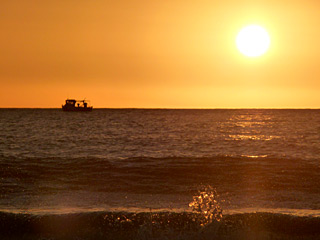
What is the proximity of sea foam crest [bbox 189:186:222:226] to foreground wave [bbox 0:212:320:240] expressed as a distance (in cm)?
24

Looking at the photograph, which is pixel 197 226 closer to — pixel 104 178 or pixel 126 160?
pixel 104 178

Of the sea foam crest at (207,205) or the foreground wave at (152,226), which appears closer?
the foreground wave at (152,226)

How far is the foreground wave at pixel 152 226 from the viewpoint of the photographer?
1304 centimetres

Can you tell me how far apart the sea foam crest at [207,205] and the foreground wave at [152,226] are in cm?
24

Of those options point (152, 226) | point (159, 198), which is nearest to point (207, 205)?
point (159, 198)

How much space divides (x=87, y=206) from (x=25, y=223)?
3.04 m

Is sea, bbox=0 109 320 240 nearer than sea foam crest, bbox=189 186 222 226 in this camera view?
Yes

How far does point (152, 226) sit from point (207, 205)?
416 cm

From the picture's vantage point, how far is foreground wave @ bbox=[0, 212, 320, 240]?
1304cm

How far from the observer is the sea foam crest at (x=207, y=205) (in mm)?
14117

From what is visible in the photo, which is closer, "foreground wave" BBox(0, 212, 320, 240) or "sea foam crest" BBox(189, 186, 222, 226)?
"foreground wave" BBox(0, 212, 320, 240)

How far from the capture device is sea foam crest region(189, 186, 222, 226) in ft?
46.3

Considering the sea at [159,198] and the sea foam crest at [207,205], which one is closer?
the sea at [159,198]

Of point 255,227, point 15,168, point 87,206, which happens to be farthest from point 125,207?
point 15,168
